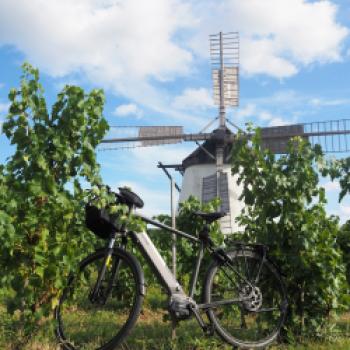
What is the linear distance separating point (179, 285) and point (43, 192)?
4.29 feet

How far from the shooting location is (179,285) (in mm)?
4000

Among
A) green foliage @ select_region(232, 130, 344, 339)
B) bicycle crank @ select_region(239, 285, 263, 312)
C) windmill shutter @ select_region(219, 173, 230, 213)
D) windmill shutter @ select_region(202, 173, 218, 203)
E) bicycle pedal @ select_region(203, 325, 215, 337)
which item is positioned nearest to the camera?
bicycle pedal @ select_region(203, 325, 215, 337)

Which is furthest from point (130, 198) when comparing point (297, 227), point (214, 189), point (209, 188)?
point (209, 188)

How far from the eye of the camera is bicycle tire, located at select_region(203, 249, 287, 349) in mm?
4152

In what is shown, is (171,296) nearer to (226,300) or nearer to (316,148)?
(226,300)

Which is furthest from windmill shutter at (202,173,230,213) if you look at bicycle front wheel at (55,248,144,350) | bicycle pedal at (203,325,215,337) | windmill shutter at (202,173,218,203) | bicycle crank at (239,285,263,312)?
bicycle pedal at (203,325,215,337)

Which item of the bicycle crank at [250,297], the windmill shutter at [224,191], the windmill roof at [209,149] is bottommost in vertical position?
the bicycle crank at [250,297]

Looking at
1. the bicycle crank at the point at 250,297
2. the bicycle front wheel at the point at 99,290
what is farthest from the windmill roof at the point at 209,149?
the bicycle front wheel at the point at 99,290

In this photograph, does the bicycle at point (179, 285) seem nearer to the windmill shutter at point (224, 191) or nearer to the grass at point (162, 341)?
the grass at point (162, 341)

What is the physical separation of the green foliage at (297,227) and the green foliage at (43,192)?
5.83ft

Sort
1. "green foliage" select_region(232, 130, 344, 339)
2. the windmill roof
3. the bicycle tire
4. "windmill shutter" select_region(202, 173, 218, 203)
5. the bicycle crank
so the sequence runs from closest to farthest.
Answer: the bicycle tire, the bicycle crank, "green foliage" select_region(232, 130, 344, 339), "windmill shutter" select_region(202, 173, 218, 203), the windmill roof

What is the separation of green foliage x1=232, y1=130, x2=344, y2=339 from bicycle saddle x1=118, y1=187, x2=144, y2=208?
1.58 meters

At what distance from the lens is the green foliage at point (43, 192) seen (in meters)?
3.70

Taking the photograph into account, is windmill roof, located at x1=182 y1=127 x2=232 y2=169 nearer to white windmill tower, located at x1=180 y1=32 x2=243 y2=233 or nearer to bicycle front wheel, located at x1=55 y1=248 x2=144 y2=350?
white windmill tower, located at x1=180 y1=32 x2=243 y2=233
